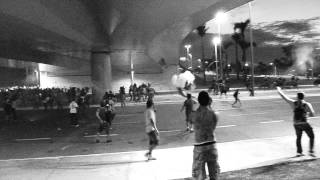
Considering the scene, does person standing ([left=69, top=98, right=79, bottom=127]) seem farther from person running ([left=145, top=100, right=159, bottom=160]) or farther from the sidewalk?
person running ([left=145, top=100, right=159, bottom=160])

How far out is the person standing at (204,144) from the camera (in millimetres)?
6961

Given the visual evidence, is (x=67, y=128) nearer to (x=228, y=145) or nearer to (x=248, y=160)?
(x=228, y=145)

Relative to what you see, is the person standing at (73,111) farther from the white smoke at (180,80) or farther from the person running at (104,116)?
the white smoke at (180,80)

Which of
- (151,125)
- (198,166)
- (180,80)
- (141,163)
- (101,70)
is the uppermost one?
(101,70)

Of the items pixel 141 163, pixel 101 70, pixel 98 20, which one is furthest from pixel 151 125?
pixel 101 70

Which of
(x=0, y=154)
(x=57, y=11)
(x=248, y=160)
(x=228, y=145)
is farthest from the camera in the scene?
(x=57, y=11)

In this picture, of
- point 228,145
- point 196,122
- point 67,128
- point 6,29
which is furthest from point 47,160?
point 6,29

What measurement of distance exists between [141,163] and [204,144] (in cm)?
441

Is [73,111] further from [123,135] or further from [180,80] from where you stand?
[180,80]

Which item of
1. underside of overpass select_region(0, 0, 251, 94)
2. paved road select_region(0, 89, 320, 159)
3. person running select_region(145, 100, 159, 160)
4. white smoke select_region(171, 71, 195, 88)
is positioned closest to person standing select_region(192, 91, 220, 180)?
white smoke select_region(171, 71, 195, 88)

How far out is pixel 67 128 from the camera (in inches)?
827

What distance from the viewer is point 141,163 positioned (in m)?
11.1

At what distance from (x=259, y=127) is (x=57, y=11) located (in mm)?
11756

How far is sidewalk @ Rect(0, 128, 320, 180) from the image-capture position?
9.90 metres
